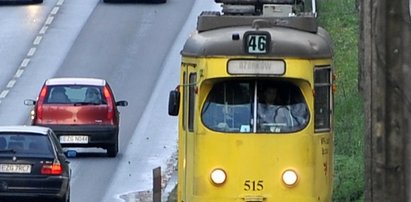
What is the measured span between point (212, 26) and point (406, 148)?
346 inches

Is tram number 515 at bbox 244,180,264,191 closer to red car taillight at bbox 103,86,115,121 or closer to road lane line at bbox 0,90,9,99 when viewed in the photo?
red car taillight at bbox 103,86,115,121

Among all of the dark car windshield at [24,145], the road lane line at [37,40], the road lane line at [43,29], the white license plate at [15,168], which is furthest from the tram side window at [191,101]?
the road lane line at [43,29]

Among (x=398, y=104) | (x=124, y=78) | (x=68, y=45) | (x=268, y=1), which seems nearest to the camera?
(x=398, y=104)

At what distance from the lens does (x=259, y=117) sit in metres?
15.6

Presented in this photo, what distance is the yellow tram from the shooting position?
15.4 m

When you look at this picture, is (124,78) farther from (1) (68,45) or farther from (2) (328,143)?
(2) (328,143)

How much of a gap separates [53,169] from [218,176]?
6.48m

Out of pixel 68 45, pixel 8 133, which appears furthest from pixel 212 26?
pixel 68 45

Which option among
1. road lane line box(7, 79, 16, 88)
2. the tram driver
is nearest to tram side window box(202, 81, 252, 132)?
the tram driver

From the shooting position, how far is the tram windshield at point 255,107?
51.2ft

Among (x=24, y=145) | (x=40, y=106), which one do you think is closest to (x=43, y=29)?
(x=40, y=106)

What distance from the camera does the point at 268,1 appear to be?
1894 centimetres

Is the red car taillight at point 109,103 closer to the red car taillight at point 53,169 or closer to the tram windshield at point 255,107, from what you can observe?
the red car taillight at point 53,169

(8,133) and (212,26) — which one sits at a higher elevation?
(212,26)
